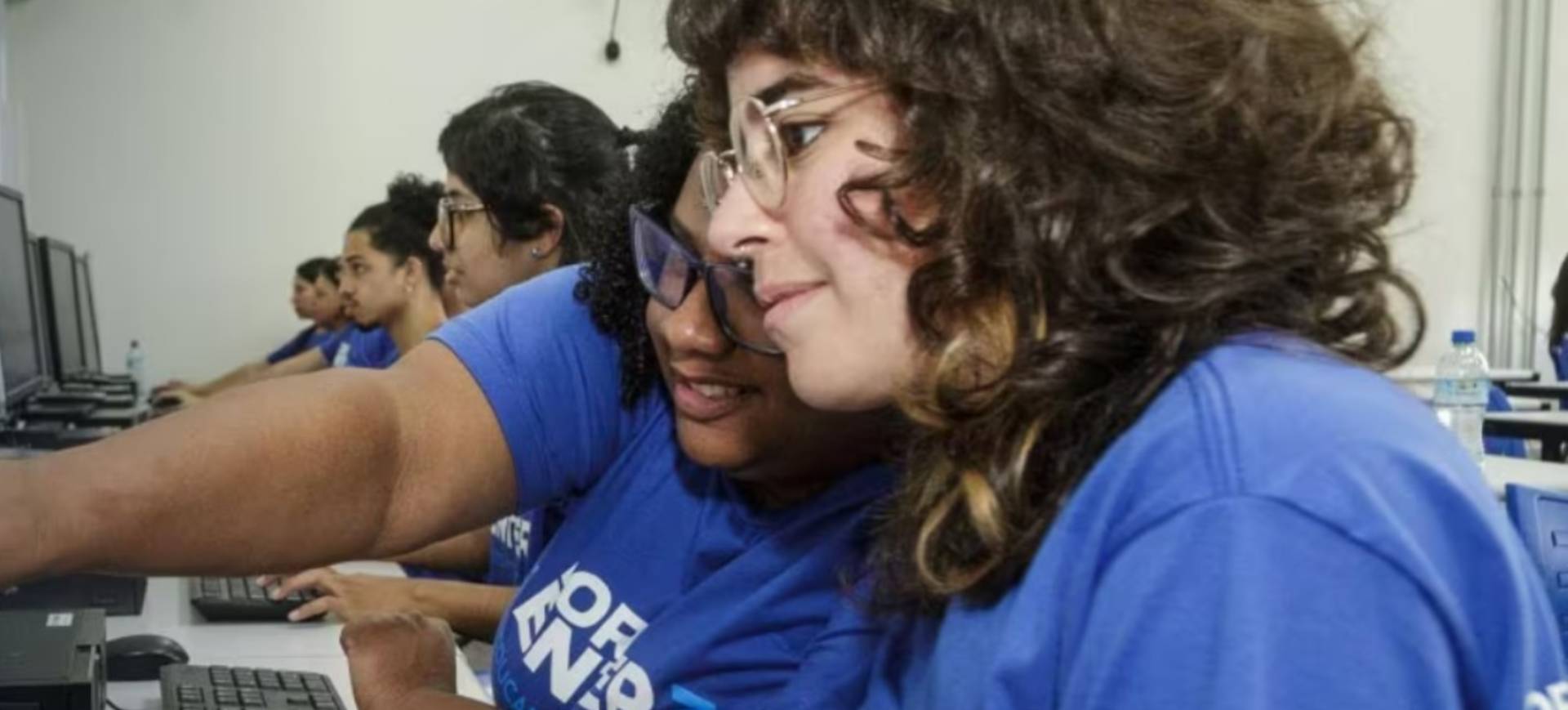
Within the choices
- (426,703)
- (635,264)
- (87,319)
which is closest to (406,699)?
(426,703)

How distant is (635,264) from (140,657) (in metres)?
0.66

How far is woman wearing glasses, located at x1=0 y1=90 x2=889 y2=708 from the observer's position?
3.56 ft

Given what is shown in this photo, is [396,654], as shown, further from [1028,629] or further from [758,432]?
[1028,629]

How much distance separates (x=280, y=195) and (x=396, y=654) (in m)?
5.19

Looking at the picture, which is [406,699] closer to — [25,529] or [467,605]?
[25,529]

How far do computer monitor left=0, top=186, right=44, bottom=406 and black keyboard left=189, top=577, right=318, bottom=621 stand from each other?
0.65 metres

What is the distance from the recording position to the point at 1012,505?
28.6 inches

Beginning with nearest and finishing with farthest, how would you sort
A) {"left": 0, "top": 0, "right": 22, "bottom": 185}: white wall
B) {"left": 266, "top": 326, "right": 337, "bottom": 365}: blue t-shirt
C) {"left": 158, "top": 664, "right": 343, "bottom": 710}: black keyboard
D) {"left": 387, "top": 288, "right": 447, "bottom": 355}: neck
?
1. {"left": 158, "top": 664, "right": 343, "bottom": 710}: black keyboard
2. {"left": 387, "top": 288, "right": 447, "bottom": 355}: neck
3. {"left": 0, "top": 0, "right": 22, "bottom": 185}: white wall
4. {"left": 266, "top": 326, "right": 337, "bottom": 365}: blue t-shirt

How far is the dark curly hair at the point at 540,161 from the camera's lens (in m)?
2.38

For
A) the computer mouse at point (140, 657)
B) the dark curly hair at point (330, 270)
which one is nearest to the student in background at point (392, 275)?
the dark curly hair at point (330, 270)

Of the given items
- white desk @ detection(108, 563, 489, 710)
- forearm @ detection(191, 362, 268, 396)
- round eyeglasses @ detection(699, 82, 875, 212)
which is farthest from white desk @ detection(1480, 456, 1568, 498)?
forearm @ detection(191, 362, 268, 396)

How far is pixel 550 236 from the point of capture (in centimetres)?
242

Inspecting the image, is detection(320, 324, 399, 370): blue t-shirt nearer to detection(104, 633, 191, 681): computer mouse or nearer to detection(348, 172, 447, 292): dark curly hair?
detection(348, 172, 447, 292): dark curly hair

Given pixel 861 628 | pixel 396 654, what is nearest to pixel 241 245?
pixel 396 654
